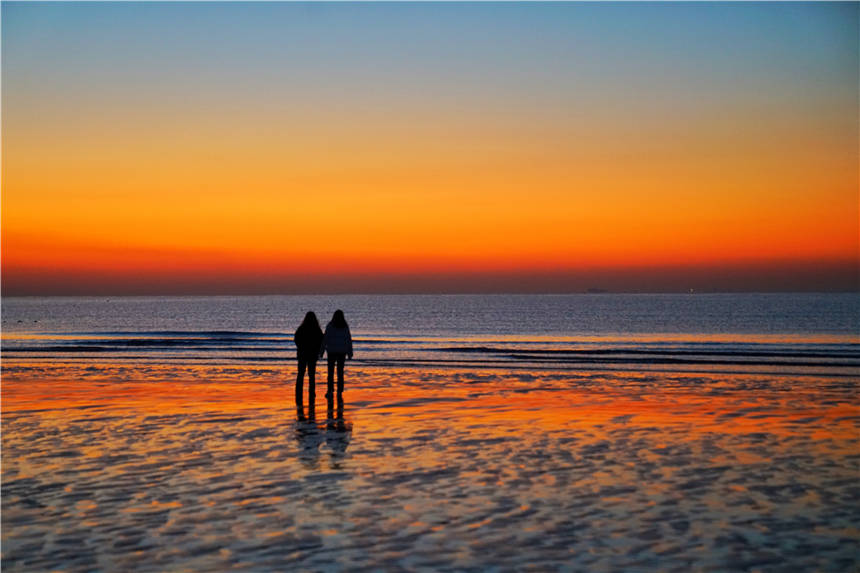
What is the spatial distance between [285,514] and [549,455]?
4.69m

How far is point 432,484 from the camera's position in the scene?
987 centimetres

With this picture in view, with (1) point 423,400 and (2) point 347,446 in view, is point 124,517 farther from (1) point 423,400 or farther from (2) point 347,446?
(1) point 423,400

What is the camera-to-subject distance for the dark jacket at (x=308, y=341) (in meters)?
19.3

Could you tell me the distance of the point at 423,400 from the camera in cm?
1898

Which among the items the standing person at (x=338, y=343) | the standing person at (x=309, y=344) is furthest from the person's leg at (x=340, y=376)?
the standing person at (x=309, y=344)

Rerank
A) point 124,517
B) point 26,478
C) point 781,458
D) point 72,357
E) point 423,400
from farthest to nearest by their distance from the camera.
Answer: point 72,357, point 423,400, point 781,458, point 26,478, point 124,517

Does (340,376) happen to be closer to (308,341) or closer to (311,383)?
(311,383)

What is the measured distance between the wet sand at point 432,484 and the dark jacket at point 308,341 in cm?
146

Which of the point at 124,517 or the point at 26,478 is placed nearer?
the point at 124,517

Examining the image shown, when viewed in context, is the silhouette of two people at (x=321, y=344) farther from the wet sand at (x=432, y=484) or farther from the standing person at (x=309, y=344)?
the wet sand at (x=432, y=484)

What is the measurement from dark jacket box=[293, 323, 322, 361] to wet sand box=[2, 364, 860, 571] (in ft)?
4.79

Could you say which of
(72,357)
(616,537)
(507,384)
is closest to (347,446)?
(616,537)

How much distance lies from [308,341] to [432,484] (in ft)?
33.2

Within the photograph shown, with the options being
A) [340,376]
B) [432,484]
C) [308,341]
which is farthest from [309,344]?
[432,484]
